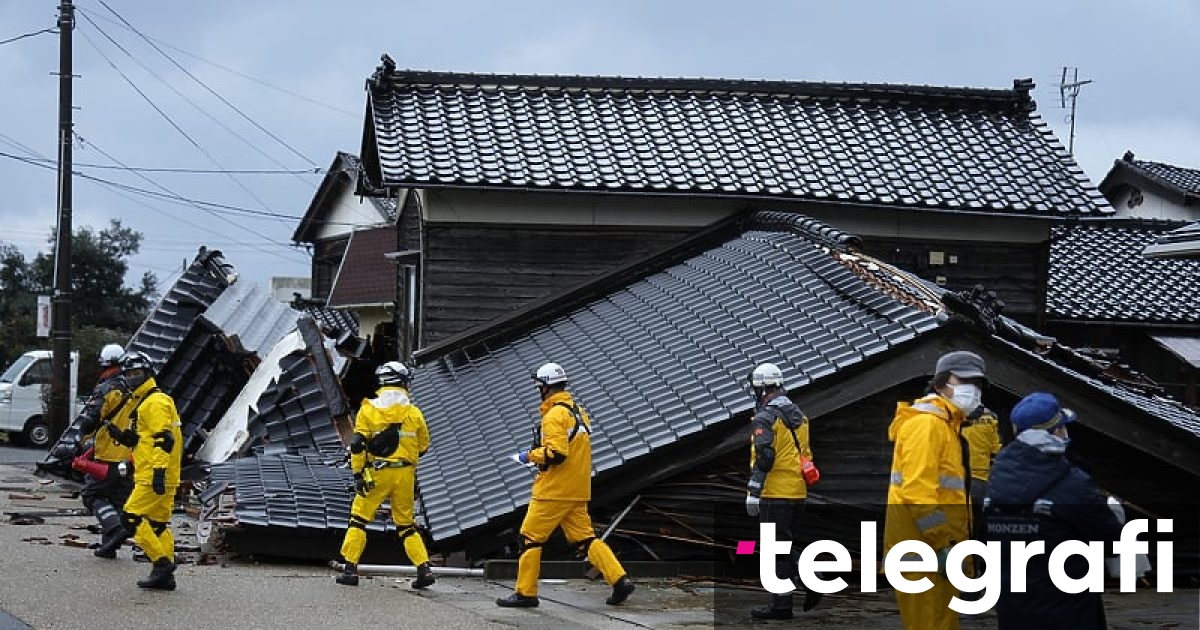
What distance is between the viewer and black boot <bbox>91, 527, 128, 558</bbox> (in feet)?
41.4

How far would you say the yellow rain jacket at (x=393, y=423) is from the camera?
1179cm

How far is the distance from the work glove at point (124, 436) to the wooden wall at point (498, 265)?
588 cm

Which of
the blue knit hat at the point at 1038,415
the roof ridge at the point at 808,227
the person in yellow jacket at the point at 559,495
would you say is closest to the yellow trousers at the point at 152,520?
the person in yellow jacket at the point at 559,495

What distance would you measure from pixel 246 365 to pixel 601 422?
9.39 metres

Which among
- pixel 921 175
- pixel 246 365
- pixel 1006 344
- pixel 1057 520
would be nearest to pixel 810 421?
pixel 1006 344

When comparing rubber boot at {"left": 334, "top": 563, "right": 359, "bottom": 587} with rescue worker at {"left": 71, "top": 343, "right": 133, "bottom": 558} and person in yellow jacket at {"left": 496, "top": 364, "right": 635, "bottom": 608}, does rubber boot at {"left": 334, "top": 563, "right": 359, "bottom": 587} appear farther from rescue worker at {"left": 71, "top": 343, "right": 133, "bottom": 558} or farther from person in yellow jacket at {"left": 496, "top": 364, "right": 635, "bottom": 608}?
rescue worker at {"left": 71, "top": 343, "right": 133, "bottom": 558}

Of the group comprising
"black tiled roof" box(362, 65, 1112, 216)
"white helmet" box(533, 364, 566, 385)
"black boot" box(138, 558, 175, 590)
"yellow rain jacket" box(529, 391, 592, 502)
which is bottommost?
"black boot" box(138, 558, 175, 590)

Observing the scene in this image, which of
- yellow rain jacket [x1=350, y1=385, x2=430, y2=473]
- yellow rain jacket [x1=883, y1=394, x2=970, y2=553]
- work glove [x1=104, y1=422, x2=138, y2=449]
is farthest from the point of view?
work glove [x1=104, y1=422, x2=138, y2=449]

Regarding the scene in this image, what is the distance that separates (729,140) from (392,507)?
9.12m

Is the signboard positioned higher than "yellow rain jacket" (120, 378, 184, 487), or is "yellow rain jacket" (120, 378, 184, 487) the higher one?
the signboard

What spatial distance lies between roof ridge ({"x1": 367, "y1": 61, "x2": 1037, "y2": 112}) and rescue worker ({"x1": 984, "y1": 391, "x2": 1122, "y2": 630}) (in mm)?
13664

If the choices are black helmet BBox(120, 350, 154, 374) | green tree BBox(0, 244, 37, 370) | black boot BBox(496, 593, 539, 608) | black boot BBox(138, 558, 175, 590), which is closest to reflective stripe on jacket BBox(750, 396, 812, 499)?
black boot BBox(496, 593, 539, 608)

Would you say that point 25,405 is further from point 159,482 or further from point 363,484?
point 363,484

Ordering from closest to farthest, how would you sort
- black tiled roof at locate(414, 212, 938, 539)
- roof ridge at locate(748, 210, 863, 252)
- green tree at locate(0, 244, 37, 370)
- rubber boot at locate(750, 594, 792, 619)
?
rubber boot at locate(750, 594, 792, 619)
black tiled roof at locate(414, 212, 938, 539)
roof ridge at locate(748, 210, 863, 252)
green tree at locate(0, 244, 37, 370)
